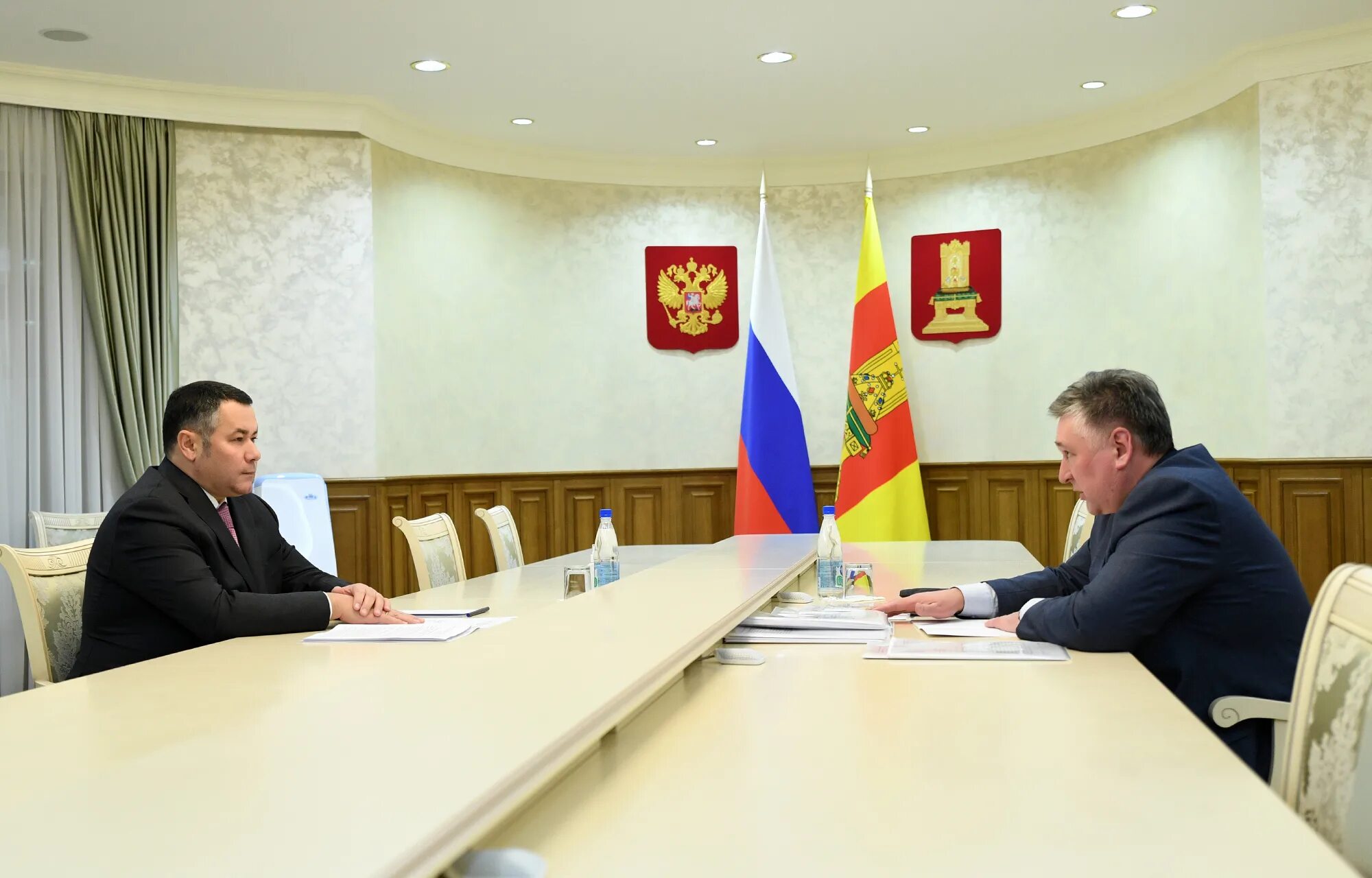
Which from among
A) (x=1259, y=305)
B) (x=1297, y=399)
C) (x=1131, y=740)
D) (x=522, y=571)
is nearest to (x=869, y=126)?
(x=1259, y=305)

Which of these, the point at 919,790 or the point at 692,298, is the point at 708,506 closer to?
the point at 692,298

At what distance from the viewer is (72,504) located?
A: 568 cm

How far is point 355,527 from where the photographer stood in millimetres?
6371

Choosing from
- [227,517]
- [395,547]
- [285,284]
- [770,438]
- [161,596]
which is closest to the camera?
[161,596]

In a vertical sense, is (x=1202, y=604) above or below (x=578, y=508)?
above

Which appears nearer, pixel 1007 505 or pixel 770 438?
pixel 770 438

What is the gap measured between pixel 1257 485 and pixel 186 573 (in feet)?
17.7

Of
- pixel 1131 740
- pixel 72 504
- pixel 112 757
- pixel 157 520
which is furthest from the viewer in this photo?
pixel 72 504

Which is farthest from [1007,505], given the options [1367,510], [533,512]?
[533,512]

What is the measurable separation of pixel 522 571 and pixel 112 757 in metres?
2.56

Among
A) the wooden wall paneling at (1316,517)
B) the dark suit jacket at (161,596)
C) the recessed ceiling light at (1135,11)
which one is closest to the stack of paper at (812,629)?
the dark suit jacket at (161,596)

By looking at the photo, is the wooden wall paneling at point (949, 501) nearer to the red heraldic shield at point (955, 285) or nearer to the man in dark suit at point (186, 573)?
the red heraldic shield at point (955, 285)

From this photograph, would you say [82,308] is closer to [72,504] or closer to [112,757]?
[72,504]

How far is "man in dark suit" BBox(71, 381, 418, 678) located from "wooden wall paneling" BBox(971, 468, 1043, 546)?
5.43m
